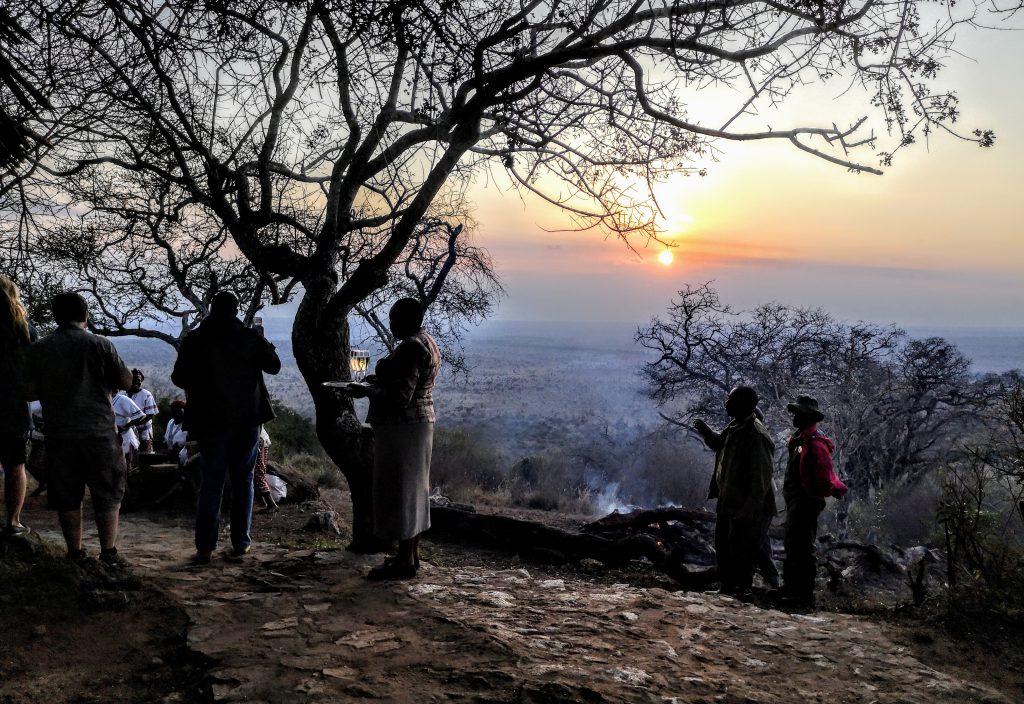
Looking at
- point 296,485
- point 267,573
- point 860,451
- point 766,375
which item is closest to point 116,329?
point 296,485

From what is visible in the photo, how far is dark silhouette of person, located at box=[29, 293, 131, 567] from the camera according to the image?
5141 millimetres

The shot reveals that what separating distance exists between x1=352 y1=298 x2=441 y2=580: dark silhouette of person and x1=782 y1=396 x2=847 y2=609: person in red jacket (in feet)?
10.7

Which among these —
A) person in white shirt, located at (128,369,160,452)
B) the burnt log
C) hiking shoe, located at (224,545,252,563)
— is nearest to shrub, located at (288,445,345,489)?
person in white shirt, located at (128,369,160,452)

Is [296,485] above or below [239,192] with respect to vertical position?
Result: below

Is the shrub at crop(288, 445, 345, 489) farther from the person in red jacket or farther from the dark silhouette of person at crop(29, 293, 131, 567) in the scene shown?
the person in red jacket

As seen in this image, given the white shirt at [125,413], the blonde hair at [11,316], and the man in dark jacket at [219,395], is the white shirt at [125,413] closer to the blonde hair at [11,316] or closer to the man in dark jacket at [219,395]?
the blonde hair at [11,316]

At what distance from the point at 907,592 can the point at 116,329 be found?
15534 mm

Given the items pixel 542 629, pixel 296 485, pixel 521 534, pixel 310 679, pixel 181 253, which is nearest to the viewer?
pixel 310 679

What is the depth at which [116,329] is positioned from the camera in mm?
16125

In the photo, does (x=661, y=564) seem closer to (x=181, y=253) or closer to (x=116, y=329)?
(x=181, y=253)

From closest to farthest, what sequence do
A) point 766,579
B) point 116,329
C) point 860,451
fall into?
point 766,579
point 116,329
point 860,451

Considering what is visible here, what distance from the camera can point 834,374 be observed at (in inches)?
885

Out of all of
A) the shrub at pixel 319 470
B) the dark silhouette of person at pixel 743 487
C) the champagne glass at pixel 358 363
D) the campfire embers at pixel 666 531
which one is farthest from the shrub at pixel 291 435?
the dark silhouette of person at pixel 743 487

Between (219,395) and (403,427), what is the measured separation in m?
1.55
